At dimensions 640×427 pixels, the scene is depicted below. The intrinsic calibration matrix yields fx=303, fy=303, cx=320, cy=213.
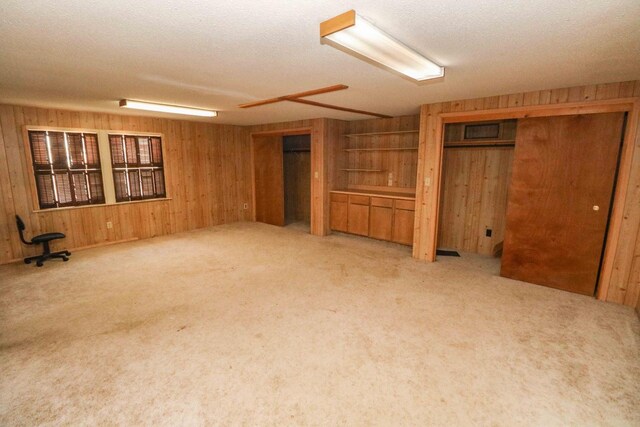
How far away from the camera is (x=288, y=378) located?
2.20 meters

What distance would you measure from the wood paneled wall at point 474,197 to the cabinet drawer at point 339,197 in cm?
176

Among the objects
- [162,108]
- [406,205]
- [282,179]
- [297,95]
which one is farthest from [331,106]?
[282,179]

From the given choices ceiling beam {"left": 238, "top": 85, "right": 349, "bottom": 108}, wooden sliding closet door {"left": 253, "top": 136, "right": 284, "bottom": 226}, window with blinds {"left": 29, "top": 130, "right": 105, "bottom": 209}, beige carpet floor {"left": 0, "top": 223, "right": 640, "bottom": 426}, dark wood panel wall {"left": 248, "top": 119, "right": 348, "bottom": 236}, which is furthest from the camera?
wooden sliding closet door {"left": 253, "top": 136, "right": 284, "bottom": 226}

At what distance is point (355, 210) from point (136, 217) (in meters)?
4.20

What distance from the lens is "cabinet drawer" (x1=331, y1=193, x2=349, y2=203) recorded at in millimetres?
5953

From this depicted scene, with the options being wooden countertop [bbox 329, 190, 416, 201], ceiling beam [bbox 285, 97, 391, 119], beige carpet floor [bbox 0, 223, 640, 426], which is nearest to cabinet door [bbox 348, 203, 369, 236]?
wooden countertop [bbox 329, 190, 416, 201]

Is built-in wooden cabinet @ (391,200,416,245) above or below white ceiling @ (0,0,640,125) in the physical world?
below

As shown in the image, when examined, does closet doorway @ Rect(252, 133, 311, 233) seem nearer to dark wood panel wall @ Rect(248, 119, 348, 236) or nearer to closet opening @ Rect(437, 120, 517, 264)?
dark wood panel wall @ Rect(248, 119, 348, 236)

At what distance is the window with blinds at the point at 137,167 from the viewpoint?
552 cm

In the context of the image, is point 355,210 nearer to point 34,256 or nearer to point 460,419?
point 460,419

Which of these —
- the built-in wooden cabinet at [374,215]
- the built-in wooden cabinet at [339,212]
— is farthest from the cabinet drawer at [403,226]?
the built-in wooden cabinet at [339,212]

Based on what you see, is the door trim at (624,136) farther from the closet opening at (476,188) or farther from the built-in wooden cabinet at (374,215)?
the built-in wooden cabinet at (374,215)

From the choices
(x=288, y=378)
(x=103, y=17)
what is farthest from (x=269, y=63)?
(x=288, y=378)

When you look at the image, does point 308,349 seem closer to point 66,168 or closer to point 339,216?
point 339,216
